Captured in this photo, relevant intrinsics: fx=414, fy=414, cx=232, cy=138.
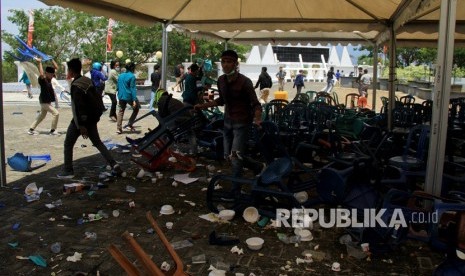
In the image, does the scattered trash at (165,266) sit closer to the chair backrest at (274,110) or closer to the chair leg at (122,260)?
the chair leg at (122,260)

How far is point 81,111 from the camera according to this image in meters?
5.98

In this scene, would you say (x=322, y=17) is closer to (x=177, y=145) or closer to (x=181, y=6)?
(x=181, y=6)

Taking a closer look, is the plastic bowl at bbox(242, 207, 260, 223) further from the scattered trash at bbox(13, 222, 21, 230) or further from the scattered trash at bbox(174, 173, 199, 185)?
the scattered trash at bbox(13, 222, 21, 230)

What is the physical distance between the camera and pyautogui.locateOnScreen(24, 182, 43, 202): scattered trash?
17.2 ft

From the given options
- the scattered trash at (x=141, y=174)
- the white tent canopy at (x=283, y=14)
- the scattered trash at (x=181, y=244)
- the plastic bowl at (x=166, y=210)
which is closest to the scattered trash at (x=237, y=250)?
the scattered trash at (x=181, y=244)

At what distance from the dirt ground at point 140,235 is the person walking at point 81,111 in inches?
11.7

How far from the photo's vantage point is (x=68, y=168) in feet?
20.6

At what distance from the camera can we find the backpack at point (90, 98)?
6008 millimetres

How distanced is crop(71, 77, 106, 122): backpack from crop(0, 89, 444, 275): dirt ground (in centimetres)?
96

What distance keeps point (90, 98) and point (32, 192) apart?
1.54 meters

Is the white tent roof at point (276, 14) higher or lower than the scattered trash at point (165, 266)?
higher

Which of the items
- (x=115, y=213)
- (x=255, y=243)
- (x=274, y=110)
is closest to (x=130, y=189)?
(x=115, y=213)

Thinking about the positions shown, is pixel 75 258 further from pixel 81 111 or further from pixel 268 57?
pixel 268 57
